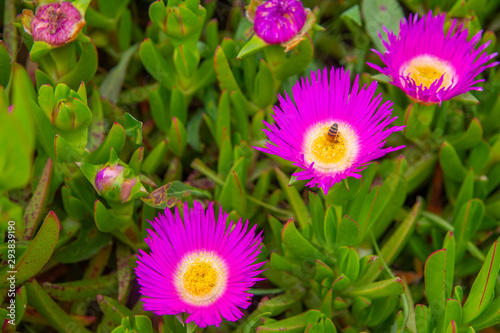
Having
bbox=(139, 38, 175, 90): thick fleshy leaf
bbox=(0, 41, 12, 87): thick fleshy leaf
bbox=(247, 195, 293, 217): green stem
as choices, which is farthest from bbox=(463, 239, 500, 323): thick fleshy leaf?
bbox=(0, 41, 12, 87): thick fleshy leaf

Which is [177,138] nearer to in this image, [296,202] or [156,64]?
[156,64]

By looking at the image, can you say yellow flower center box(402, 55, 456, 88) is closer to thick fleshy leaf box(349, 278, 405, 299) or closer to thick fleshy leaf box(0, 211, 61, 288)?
thick fleshy leaf box(349, 278, 405, 299)

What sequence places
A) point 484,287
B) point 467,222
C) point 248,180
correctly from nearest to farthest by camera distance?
point 484,287 → point 467,222 → point 248,180

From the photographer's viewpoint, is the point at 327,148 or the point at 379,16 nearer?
the point at 327,148

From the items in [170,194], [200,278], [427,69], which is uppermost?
[427,69]

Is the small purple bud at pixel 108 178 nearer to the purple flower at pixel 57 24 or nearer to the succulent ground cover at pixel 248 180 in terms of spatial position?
the succulent ground cover at pixel 248 180

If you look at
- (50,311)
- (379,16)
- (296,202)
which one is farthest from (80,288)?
(379,16)

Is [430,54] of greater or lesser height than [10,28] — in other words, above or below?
above

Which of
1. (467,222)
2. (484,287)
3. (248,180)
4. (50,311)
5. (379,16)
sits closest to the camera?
(484,287)

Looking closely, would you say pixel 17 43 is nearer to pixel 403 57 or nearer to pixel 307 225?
pixel 307 225
